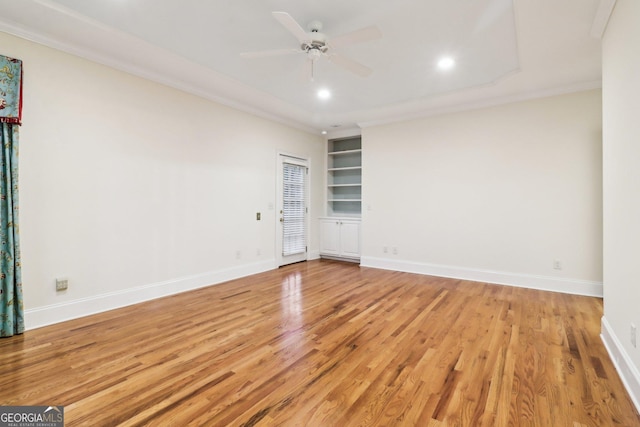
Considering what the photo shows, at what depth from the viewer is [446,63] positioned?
3.40 m

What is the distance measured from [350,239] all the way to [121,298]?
160 inches

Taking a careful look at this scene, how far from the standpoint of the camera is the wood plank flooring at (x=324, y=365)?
1.66 meters

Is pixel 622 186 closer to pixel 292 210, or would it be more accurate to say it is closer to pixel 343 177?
pixel 292 210

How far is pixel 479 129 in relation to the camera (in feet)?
15.3

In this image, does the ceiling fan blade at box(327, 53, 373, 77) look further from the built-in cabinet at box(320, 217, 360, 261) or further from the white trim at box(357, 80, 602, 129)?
the built-in cabinet at box(320, 217, 360, 261)

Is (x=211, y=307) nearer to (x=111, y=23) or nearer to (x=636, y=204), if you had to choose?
(x=111, y=23)

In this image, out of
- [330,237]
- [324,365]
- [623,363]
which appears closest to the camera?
[623,363]

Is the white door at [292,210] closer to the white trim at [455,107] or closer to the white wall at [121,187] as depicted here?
the white wall at [121,187]

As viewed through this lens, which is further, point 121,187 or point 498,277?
point 498,277

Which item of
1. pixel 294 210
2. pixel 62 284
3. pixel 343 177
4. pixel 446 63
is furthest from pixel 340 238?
pixel 62 284

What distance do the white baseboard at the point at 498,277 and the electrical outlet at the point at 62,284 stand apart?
4483 millimetres

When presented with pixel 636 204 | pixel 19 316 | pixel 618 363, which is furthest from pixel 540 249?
pixel 19 316

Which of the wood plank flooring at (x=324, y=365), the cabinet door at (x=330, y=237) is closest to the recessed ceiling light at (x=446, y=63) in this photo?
the wood plank flooring at (x=324, y=365)

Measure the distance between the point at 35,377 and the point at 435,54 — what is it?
4.44 metres
